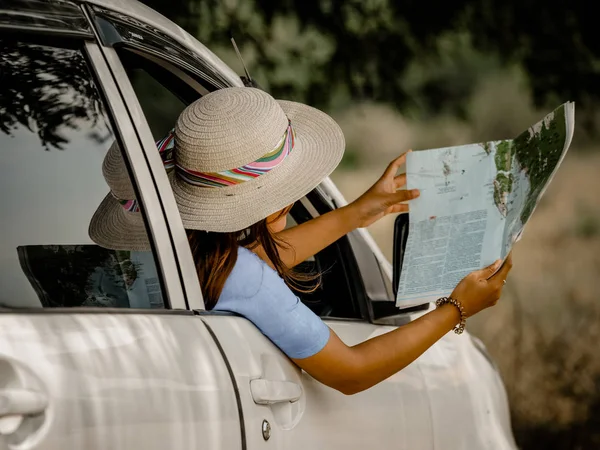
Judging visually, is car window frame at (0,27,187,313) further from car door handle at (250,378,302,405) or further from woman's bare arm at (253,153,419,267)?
woman's bare arm at (253,153,419,267)

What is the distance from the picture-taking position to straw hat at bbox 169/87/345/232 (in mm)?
2457

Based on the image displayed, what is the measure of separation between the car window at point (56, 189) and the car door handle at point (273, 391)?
25cm

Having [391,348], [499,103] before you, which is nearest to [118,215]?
[391,348]

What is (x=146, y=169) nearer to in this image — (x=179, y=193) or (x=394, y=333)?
(x=179, y=193)

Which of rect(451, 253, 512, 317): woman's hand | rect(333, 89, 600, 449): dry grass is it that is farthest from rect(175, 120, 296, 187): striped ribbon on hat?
rect(333, 89, 600, 449): dry grass

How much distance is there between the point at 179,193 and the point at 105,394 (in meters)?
0.70

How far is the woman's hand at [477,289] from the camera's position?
2570mm

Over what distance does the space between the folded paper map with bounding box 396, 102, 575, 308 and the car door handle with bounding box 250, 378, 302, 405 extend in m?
0.35

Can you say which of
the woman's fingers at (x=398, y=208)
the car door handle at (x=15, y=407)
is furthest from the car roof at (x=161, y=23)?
the car door handle at (x=15, y=407)

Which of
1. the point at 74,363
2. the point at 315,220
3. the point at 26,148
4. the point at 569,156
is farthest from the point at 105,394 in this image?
the point at 569,156

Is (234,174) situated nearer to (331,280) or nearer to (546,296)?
(331,280)

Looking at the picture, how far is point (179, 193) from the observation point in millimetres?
2521

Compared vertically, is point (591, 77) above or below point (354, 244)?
above

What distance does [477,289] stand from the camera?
2.57 metres
